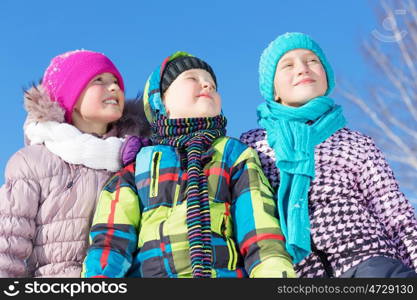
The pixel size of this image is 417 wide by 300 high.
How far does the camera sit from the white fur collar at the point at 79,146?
291 cm

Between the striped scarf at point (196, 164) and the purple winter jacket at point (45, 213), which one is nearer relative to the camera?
the striped scarf at point (196, 164)

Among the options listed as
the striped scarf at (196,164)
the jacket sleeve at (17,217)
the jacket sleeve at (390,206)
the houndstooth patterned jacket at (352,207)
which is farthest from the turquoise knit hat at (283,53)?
the jacket sleeve at (17,217)

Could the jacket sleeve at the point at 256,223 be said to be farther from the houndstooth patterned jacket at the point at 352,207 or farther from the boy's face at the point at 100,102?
the boy's face at the point at 100,102

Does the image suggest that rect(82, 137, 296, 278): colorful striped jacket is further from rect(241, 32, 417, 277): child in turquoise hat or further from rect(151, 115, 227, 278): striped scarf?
rect(241, 32, 417, 277): child in turquoise hat

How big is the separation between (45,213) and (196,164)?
83 centimetres

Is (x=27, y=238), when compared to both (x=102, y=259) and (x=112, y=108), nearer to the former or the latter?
(x=102, y=259)

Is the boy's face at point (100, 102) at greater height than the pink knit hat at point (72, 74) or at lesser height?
lesser

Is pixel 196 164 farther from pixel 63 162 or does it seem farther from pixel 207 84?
pixel 63 162

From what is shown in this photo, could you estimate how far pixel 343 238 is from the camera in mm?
2674

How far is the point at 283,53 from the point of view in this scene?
10.4 ft

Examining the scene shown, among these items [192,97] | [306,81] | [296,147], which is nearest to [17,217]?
[192,97]

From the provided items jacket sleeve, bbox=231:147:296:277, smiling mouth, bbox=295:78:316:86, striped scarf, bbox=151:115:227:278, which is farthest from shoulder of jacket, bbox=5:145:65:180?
smiling mouth, bbox=295:78:316:86

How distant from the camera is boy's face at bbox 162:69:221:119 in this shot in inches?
112

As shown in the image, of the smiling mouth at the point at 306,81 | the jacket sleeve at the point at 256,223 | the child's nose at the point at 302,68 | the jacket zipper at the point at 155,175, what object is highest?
the child's nose at the point at 302,68
